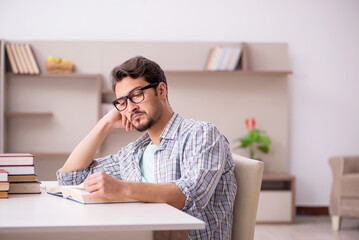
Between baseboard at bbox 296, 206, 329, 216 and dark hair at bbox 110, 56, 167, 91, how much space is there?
13.1ft

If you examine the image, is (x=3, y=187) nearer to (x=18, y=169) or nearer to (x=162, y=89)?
(x=18, y=169)

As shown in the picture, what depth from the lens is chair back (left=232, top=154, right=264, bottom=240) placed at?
1.65 meters

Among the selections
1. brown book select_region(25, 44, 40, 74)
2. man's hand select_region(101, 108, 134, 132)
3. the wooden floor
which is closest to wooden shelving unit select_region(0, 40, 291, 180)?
brown book select_region(25, 44, 40, 74)

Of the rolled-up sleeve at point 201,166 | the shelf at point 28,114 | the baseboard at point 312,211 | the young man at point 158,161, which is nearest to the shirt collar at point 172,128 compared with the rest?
the young man at point 158,161

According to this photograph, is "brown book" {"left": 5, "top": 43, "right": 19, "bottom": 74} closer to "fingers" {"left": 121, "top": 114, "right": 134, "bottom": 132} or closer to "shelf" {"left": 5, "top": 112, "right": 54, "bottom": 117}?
"shelf" {"left": 5, "top": 112, "right": 54, "bottom": 117}

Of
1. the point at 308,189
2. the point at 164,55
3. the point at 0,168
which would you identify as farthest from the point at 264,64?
the point at 0,168

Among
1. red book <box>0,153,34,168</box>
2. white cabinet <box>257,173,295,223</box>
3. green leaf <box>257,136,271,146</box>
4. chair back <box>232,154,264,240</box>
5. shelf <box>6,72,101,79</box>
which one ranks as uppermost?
shelf <box>6,72,101,79</box>

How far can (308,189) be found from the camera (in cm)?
558

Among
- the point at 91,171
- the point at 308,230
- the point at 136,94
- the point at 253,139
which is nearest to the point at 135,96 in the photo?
the point at 136,94

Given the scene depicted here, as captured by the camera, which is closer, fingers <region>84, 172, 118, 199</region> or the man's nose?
fingers <region>84, 172, 118, 199</region>

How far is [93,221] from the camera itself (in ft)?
3.87

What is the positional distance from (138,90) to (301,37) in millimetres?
4006

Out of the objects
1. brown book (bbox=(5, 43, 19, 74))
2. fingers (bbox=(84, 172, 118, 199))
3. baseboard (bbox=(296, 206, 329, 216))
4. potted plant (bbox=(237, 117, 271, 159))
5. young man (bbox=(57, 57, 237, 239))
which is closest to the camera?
fingers (bbox=(84, 172, 118, 199))

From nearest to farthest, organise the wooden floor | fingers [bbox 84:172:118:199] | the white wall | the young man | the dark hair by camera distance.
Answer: fingers [bbox 84:172:118:199], the young man, the dark hair, the wooden floor, the white wall
